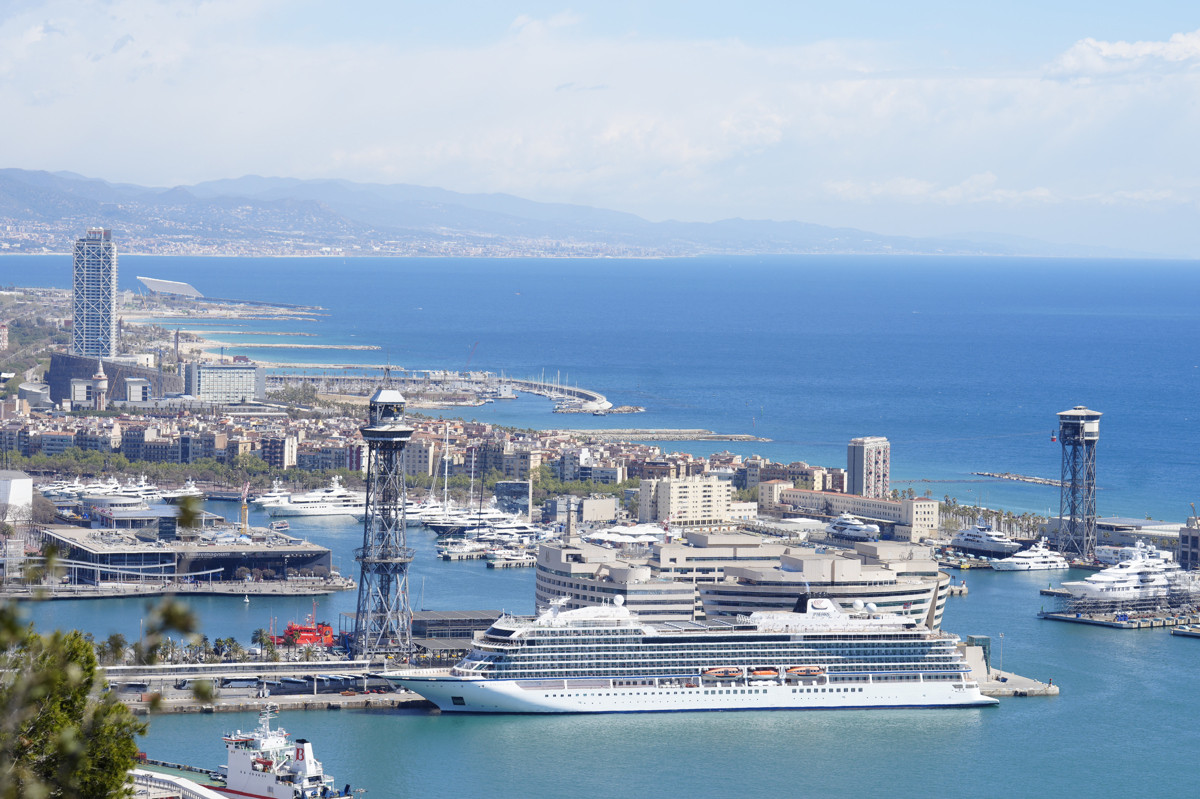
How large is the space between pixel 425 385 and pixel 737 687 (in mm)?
45140

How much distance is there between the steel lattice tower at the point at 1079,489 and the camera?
37938 mm

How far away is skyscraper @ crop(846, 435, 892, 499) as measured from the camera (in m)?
44.2

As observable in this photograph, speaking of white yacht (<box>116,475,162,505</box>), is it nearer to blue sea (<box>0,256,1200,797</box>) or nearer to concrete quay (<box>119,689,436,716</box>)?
blue sea (<box>0,256,1200,797</box>)

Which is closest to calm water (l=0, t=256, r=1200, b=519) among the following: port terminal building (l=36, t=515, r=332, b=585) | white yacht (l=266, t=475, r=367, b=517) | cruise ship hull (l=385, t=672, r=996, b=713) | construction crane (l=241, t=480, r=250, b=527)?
white yacht (l=266, t=475, r=367, b=517)

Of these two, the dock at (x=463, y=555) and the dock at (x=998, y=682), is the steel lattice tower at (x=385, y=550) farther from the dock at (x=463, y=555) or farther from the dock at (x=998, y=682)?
the dock at (x=463, y=555)

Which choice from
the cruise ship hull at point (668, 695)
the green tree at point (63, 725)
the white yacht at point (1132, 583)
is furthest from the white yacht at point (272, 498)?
the green tree at point (63, 725)

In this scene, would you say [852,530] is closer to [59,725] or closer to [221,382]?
[221,382]

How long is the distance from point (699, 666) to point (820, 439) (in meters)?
33.0

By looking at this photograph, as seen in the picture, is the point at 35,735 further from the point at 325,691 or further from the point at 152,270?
the point at 152,270

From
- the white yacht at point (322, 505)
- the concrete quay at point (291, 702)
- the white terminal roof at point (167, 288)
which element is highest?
the white terminal roof at point (167, 288)

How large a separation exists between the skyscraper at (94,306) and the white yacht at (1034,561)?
43.7m

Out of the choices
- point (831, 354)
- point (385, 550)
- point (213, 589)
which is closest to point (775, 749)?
point (385, 550)

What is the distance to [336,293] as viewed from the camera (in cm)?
13700

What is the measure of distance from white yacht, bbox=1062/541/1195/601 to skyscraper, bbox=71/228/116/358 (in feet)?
156
